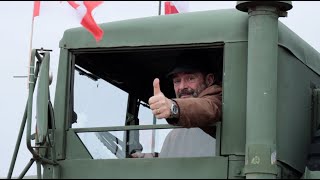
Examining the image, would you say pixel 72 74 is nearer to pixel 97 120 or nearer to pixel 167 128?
pixel 97 120

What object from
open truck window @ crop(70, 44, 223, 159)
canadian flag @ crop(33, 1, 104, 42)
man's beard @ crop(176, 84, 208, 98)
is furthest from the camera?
man's beard @ crop(176, 84, 208, 98)

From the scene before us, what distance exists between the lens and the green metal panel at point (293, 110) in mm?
4706

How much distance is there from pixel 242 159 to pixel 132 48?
90 centimetres

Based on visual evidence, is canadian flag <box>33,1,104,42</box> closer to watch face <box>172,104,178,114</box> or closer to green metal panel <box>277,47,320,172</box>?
watch face <box>172,104,178,114</box>

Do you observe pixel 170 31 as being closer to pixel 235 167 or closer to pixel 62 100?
pixel 62 100

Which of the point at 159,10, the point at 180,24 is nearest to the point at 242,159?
the point at 180,24

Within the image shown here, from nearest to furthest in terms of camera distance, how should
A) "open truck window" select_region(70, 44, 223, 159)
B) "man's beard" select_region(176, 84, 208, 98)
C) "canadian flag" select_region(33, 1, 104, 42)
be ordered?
"canadian flag" select_region(33, 1, 104, 42) < "open truck window" select_region(70, 44, 223, 159) < "man's beard" select_region(176, 84, 208, 98)

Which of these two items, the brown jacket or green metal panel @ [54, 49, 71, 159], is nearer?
the brown jacket

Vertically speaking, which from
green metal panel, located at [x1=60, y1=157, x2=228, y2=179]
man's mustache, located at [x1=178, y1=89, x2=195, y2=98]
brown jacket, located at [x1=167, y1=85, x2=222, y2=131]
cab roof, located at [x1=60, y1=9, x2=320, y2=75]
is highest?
cab roof, located at [x1=60, y1=9, x2=320, y2=75]

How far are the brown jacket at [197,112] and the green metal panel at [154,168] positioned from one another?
0.19 m

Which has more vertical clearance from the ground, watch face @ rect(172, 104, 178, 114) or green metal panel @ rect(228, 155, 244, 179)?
watch face @ rect(172, 104, 178, 114)

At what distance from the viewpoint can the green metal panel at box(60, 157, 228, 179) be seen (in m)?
4.49

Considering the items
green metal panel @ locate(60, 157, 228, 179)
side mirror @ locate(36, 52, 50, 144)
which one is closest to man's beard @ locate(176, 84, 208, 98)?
green metal panel @ locate(60, 157, 228, 179)

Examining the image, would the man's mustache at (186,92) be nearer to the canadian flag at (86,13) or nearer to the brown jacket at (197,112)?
the brown jacket at (197,112)
